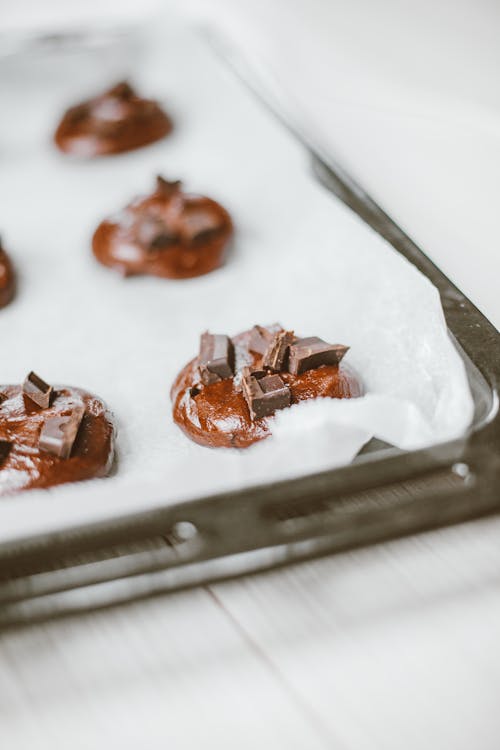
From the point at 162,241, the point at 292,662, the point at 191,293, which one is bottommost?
the point at 292,662

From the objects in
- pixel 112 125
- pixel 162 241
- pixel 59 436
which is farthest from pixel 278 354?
pixel 112 125

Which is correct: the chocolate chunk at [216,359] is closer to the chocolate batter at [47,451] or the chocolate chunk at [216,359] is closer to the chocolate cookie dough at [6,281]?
the chocolate batter at [47,451]

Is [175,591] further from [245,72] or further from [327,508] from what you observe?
[245,72]

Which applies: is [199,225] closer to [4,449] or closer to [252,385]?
[252,385]

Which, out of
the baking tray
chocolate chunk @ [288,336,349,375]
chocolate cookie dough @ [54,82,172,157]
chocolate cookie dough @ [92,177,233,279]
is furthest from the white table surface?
chocolate cookie dough @ [54,82,172,157]

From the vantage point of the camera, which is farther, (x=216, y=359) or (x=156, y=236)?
(x=156, y=236)

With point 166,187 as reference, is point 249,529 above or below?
below

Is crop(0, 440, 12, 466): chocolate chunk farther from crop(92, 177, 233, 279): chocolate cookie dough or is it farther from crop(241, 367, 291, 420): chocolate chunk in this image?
crop(92, 177, 233, 279): chocolate cookie dough

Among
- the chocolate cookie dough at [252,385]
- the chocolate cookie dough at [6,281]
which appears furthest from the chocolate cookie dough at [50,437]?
the chocolate cookie dough at [6,281]
